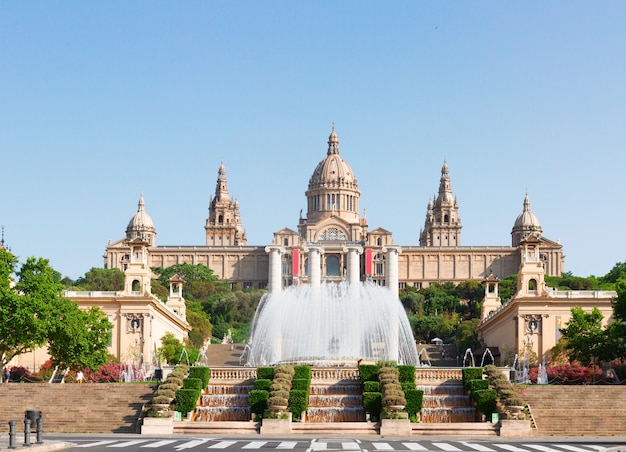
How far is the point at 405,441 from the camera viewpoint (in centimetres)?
4059

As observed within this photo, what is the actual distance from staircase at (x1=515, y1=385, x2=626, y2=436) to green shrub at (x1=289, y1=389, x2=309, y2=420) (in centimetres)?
953

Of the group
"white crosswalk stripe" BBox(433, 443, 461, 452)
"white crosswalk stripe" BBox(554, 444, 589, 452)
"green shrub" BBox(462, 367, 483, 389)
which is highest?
"green shrub" BBox(462, 367, 483, 389)

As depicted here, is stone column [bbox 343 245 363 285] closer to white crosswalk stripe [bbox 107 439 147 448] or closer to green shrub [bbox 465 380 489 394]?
green shrub [bbox 465 380 489 394]

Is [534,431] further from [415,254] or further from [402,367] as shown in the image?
[415,254]

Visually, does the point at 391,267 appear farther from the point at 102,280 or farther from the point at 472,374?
the point at 102,280

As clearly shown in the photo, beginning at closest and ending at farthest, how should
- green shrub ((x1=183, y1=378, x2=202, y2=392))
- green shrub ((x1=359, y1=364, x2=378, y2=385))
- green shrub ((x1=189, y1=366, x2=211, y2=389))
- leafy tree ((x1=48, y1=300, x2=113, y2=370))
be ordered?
green shrub ((x1=183, y1=378, x2=202, y2=392)) < green shrub ((x1=359, y1=364, x2=378, y2=385)) < green shrub ((x1=189, y1=366, x2=211, y2=389)) < leafy tree ((x1=48, y1=300, x2=113, y2=370))

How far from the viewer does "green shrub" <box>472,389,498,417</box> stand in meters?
47.8

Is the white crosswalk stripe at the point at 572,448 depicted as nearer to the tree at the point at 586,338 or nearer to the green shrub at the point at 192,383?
the green shrub at the point at 192,383

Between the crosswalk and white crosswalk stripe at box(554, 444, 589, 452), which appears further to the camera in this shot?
white crosswalk stripe at box(554, 444, 589, 452)

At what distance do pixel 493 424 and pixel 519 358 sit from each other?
36604 mm

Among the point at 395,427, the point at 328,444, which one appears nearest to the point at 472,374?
the point at 395,427

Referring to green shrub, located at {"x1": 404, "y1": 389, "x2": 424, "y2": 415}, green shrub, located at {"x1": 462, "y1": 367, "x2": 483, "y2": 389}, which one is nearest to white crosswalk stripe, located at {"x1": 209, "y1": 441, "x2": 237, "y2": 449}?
green shrub, located at {"x1": 404, "y1": 389, "x2": 424, "y2": 415}

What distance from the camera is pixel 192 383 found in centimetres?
5009

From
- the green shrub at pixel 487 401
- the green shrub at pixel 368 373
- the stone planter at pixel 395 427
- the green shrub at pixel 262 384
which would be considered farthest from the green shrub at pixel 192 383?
the green shrub at pixel 487 401
